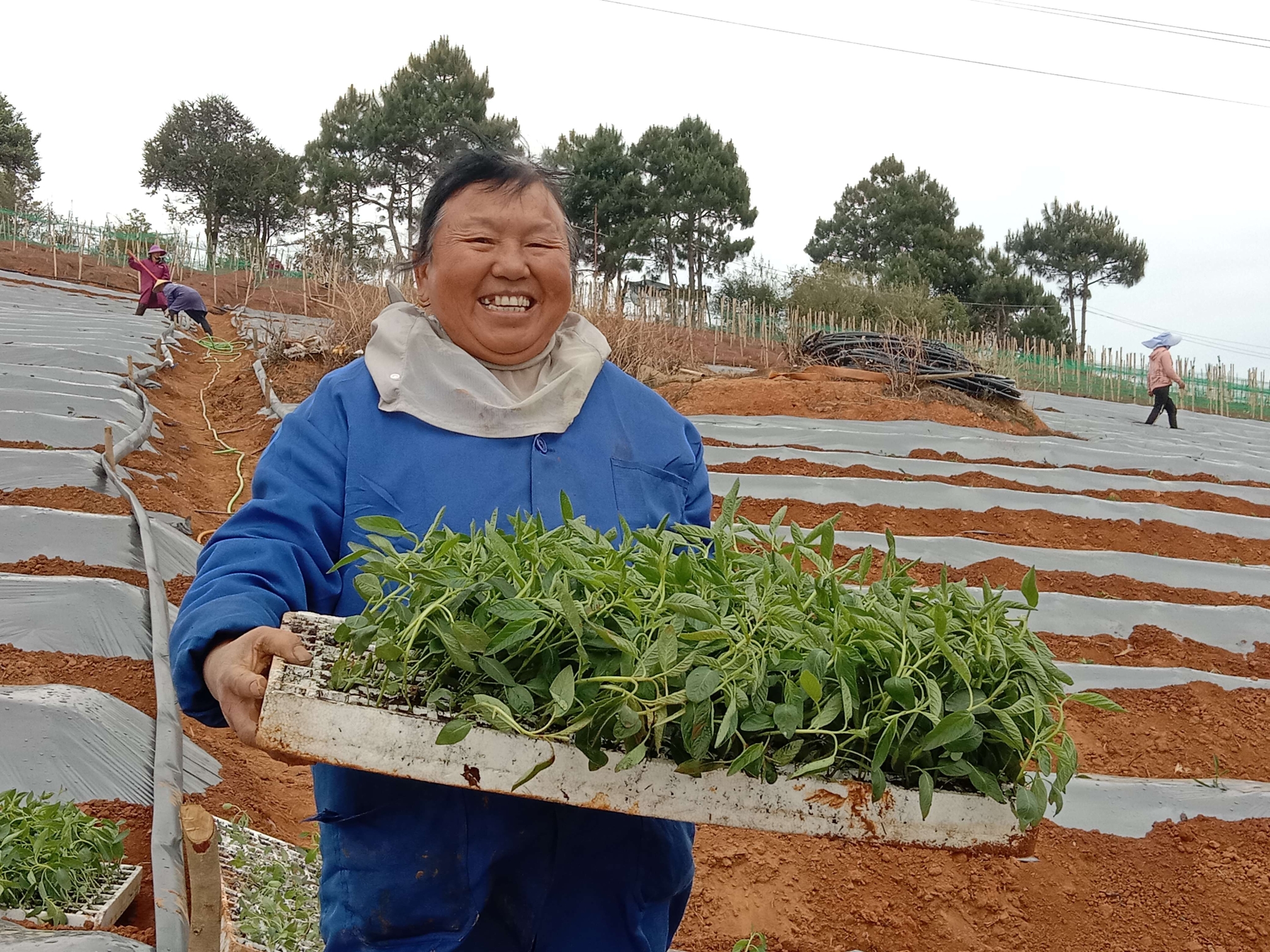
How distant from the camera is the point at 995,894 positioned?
288 cm

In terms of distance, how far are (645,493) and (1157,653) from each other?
3.56 metres

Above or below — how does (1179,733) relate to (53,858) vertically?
below

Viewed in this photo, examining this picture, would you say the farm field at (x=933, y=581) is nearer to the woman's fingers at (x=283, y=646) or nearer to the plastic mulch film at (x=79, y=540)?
the plastic mulch film at (x=79, y=540)

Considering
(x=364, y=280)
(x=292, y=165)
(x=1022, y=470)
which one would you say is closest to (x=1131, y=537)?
(x=1022, y=470)

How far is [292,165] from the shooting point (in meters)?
27.4

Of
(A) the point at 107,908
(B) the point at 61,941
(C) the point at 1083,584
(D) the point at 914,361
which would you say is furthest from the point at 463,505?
(D) the point at 914,361

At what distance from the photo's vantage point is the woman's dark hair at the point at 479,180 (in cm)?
152

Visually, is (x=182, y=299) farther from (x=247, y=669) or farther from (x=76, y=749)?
(x=247, y=669)

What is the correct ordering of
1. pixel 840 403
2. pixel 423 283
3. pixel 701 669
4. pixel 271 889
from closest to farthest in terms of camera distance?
pixel 701 669
pixel 423 283
pixel 271 889
pixel 840 403

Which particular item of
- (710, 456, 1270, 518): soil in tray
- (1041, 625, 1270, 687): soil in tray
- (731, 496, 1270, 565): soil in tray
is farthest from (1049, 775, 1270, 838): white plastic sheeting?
(710, 456, 1270, 518): soil in tray

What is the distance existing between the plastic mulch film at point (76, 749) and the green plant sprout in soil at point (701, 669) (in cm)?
182

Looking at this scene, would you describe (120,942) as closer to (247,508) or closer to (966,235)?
(247,508)

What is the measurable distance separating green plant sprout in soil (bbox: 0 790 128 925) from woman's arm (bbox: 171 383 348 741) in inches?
42.2

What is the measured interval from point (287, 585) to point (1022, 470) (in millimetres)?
6144
